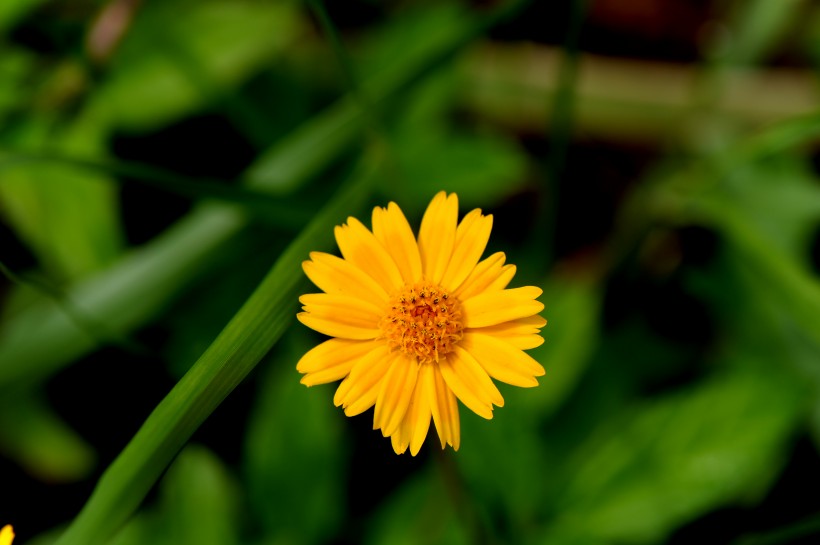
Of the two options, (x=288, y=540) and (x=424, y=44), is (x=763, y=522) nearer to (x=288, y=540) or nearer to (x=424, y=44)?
(x=288, y=540)

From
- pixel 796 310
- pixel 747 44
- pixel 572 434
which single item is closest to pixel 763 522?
pixel 572 434

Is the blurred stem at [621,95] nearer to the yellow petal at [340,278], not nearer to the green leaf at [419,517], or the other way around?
the green leaf at [419,517]

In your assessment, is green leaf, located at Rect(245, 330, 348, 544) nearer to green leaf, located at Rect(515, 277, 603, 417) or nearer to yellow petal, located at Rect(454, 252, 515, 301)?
green leaf, located at Rect(515, 277, 603, 417)

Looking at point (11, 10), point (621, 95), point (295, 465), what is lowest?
point (295, 465)

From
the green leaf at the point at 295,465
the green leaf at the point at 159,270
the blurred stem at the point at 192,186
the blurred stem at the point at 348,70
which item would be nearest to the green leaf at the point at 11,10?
the blurred stem at the point at 192,186

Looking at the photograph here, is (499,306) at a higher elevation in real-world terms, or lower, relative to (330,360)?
higher

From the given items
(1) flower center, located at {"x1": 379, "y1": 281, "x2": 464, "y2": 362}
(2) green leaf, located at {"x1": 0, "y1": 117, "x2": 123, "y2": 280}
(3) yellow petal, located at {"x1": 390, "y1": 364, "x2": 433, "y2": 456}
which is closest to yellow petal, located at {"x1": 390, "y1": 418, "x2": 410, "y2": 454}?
(3) yellow petal, located at {"x1": 390, "y1": 364, "x2": 433, "y2": 456}

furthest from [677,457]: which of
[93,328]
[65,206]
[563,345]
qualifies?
[65,206]

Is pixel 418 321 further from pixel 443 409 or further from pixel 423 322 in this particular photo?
pixel 443 409
